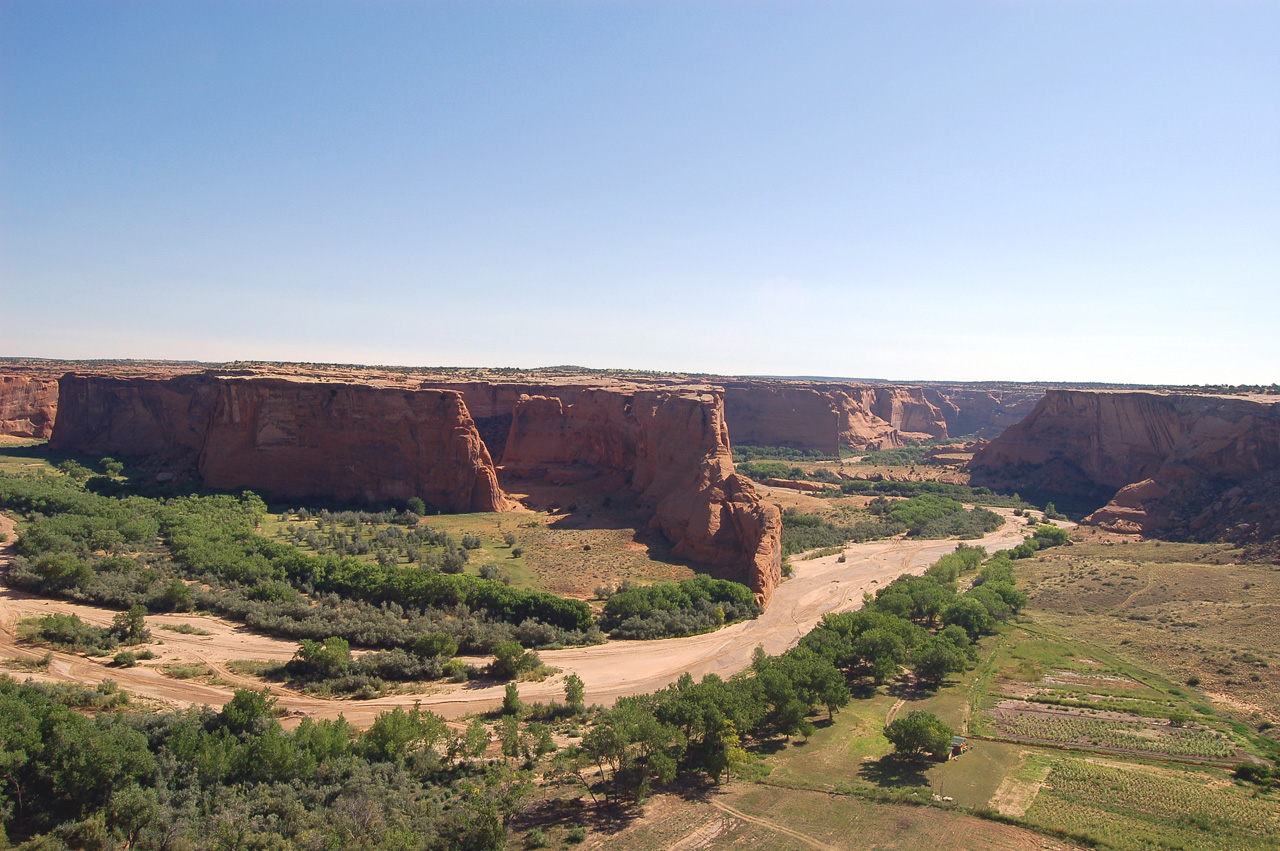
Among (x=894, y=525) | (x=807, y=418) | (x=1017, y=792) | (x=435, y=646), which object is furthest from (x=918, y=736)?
(x=807, y=418)

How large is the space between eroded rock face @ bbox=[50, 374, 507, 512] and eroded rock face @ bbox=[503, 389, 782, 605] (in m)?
10.2

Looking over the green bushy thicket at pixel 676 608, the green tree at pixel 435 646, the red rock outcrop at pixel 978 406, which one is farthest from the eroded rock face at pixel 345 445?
the red rock outcrop at pixel 978 406

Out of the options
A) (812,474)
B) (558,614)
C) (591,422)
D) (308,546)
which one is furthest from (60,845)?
(812,474)

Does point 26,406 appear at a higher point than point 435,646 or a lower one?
higher

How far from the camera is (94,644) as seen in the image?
31547 mm

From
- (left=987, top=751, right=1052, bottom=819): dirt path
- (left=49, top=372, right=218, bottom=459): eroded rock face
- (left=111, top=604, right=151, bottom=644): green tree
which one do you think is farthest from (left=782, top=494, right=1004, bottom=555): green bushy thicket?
(left=49, top=372, right=218, bottom=459): eroded rock face

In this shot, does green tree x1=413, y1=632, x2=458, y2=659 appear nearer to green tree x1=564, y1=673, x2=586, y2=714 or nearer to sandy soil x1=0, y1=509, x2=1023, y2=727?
sandy soil x1=0, y1=509, x2=1023, y2=727

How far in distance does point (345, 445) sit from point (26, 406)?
60.5 m

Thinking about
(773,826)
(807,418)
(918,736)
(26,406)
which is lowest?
(773,826)

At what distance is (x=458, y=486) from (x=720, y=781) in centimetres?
3967

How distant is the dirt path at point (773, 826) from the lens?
2153 centimetres

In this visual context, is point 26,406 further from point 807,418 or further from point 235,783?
point 807,418

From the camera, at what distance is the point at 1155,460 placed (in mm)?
74562

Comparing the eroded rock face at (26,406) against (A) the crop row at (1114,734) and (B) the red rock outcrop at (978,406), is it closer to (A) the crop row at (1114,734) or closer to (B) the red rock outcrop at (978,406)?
(A) the crop row at (1114,734)
